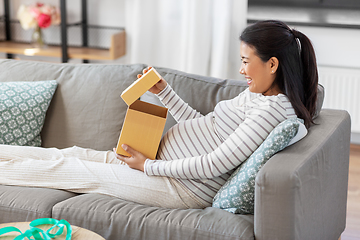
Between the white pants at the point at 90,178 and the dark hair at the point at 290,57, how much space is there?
18.8 inches

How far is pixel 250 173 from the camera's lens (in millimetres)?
1255

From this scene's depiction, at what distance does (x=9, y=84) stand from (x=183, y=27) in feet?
4.83

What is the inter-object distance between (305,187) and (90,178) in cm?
72

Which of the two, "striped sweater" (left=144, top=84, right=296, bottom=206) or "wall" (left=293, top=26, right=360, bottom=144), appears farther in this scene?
"wall" (left=293, top=26, right=360, bottom=144)

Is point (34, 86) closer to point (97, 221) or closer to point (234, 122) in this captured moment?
point (97, 221)

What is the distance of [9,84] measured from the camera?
185cm

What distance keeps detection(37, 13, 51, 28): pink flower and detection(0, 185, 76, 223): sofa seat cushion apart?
1.90 m

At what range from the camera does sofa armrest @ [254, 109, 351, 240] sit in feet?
3.69

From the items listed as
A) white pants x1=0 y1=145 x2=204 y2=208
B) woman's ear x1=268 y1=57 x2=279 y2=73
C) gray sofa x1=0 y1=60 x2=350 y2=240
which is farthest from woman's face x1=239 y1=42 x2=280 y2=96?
white pants x1=0 y1=145 x2=204 y2=208

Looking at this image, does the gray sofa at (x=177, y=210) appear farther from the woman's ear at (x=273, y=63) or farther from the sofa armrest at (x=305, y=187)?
the woman's ear at (x=273, y=63)

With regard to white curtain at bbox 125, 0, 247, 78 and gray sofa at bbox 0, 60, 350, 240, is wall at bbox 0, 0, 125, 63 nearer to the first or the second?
white curtain at bbox 125, 0, 247, 78

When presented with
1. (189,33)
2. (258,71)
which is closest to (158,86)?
(258,71)

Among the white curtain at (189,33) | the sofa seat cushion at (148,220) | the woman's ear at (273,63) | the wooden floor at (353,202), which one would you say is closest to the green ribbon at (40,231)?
the sofa seat cushion at (148,220)

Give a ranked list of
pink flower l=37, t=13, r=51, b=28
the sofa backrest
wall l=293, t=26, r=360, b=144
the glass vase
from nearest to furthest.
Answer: the sofa backrest, wall l=293, t=26, r=360, b=144, pink flower l=37, t=13, r=51, b=28, the glass vase
